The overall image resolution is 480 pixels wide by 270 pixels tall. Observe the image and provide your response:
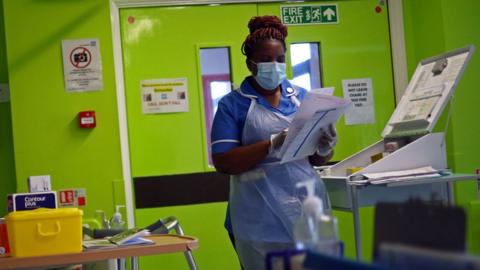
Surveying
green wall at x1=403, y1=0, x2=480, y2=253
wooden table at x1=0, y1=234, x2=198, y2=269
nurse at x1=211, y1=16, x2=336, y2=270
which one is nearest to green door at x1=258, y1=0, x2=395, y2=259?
green wall at x1=403, y1=0, x2=480, y2=253

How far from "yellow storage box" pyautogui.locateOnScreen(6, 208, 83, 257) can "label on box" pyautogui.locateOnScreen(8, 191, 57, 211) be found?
416 mm

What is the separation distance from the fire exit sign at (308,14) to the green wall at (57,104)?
1.21 m

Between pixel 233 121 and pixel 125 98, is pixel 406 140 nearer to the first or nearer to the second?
pixel 233 121

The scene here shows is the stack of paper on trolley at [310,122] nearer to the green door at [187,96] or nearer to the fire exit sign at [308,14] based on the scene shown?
the green door at [187,96]

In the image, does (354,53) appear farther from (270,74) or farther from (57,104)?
(270,74)

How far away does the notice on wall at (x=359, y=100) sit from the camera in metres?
4.62

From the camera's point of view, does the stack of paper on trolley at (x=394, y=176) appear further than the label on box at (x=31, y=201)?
Yes

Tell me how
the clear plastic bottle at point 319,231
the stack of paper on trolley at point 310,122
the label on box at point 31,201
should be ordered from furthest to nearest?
the label on box at point 31,201
the stack of paper on trolley at point 310,122
the clear plastic bottle at point 319,231

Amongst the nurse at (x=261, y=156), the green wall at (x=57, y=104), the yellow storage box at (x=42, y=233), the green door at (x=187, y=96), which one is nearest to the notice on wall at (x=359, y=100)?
the green door at (x=187, y=96)

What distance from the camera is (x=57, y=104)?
421 centimetres

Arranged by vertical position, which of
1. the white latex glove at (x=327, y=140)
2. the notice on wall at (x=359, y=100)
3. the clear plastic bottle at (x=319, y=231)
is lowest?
the clear plastic bottle at (x=319, y=231)

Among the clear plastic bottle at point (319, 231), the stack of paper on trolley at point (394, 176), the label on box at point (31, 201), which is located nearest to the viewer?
the clear plastic bottle at point (319, 231)

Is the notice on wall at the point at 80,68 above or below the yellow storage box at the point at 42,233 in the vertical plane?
above

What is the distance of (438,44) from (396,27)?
384 millimetres
